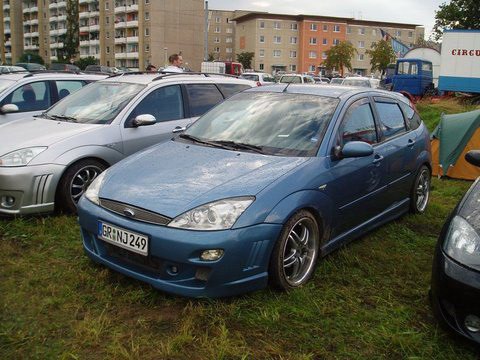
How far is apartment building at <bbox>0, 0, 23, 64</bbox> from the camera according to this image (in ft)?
283

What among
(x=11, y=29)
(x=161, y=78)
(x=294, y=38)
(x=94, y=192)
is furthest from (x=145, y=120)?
(x=11, y=29)

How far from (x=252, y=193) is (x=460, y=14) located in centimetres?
4153

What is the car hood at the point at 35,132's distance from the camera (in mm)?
4914

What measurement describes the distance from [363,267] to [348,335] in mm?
1097

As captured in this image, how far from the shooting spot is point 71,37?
70.1m

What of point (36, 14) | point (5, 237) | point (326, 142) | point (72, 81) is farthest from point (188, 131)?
point (36, 14)

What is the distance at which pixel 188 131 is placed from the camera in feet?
15.2

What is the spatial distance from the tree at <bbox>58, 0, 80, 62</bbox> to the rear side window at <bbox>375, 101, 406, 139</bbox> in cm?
7095

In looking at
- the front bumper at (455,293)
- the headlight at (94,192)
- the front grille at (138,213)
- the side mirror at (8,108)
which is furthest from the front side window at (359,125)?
the side mirror at (8,108)

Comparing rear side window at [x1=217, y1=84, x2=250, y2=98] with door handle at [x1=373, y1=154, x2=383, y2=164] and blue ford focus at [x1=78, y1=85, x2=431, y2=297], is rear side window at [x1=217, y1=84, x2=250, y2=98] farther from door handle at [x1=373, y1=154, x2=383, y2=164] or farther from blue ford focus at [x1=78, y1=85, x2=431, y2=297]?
door handle at [x1=373, y1=154, x2=383, y2=164]

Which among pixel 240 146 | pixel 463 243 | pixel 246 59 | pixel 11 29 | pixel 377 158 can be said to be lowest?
pixel 463 243

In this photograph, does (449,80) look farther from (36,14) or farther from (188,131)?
(36,14)

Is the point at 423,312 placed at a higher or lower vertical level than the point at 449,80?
lower

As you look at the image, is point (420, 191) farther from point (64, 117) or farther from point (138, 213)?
point (64, 117)
